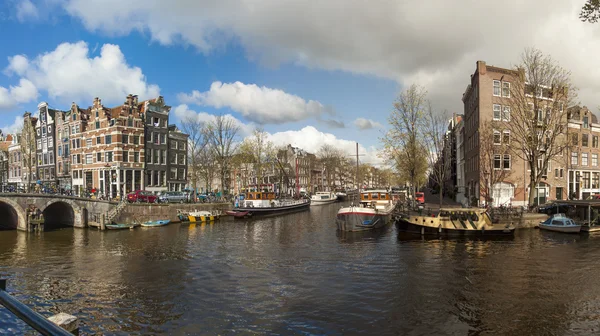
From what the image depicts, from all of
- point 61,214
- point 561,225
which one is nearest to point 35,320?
point 561,225

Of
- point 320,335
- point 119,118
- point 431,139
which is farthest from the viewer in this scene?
point 119,118

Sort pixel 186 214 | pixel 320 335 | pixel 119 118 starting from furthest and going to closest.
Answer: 1. pixel 119 118
2. pixel 186 214
3. pixel 320 335

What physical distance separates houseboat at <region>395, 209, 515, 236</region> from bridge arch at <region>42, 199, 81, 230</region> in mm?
38519

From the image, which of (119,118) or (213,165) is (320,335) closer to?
(119,118)

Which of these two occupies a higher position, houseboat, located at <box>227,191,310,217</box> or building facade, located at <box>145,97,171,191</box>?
building facade, located at <box>145,97,171,191</box>

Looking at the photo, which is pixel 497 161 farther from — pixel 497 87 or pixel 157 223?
pixel 157 223

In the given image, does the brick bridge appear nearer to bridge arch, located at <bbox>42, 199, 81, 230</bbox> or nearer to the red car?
bridge arch, located at <bbox>42, 199, 81, 230</bbox>

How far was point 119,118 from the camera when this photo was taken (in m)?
57.2

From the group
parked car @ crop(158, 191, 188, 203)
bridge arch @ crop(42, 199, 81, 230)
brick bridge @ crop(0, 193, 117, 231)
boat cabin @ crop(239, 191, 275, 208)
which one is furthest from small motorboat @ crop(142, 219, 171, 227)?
boat cabin @ crop(239, 191, 275, 208)

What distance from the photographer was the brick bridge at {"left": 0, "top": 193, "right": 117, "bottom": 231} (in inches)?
1571

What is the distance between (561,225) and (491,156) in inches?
583

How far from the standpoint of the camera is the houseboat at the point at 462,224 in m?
31.4

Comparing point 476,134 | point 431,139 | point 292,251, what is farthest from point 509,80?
point 292,251

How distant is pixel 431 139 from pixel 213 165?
41960 mm
